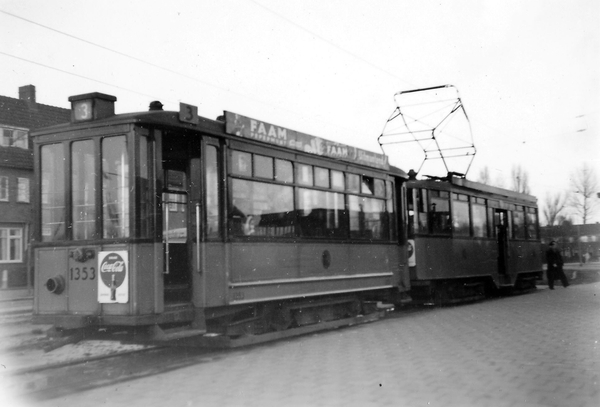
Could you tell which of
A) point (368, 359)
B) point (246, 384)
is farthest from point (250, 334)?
point (246, 384)

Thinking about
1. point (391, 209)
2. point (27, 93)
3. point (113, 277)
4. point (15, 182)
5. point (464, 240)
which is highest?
point (27, 93)

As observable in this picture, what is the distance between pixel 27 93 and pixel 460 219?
20.6m

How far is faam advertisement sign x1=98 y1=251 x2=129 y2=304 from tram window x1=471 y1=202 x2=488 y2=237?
437 inches

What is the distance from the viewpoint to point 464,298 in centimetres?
1582

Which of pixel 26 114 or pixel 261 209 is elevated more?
pixel 26 114

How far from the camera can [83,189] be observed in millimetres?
7824

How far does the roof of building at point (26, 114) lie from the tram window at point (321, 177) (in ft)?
57.4

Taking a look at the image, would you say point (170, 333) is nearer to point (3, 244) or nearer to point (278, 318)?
point (278, 318)

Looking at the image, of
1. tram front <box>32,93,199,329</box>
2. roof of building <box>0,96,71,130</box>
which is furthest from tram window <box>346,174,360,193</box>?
roof of building <box>0,96,71,130</box>

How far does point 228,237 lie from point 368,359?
2328mm

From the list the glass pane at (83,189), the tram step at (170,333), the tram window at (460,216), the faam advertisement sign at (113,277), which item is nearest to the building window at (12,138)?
the tram window at (460,216)

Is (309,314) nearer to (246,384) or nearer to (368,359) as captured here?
(368,359)

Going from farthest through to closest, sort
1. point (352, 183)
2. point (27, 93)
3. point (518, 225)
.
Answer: point (27, 93), point (518, 225), point (352, 183)

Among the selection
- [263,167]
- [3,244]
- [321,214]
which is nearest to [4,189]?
[3,244]
